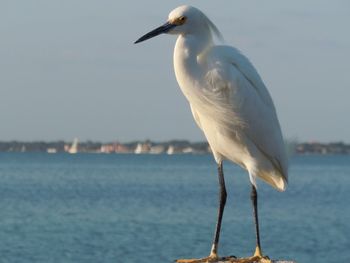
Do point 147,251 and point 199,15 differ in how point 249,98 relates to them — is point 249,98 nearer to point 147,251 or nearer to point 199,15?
point 199,15

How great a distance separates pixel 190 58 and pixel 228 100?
0.64 metres

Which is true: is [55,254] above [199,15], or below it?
below

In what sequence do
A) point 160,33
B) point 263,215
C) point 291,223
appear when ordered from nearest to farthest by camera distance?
point 160,33 → point 291,223 → point 263,215

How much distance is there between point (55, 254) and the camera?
3125cm

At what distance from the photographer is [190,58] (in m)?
9.95

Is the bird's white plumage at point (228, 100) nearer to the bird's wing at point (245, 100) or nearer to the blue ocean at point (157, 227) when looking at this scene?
the bird's wing at point (245, 100)

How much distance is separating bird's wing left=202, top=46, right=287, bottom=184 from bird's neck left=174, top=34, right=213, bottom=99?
0.34ft

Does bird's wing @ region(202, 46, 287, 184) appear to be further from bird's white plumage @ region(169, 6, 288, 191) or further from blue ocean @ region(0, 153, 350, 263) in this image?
blue ocean @ region(0, 153, 350, 263)

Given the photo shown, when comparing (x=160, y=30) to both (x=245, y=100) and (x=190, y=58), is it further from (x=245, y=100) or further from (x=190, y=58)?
(x=245, y=100)

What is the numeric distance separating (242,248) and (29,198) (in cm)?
3217

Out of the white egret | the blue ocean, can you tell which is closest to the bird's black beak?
the white egret

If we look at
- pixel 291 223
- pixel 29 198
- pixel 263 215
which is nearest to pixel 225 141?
pixel 291 223

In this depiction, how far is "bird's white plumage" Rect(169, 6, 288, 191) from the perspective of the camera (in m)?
9.98

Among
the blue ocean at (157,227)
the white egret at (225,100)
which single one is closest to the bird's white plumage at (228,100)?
the white egret at (225,100)
